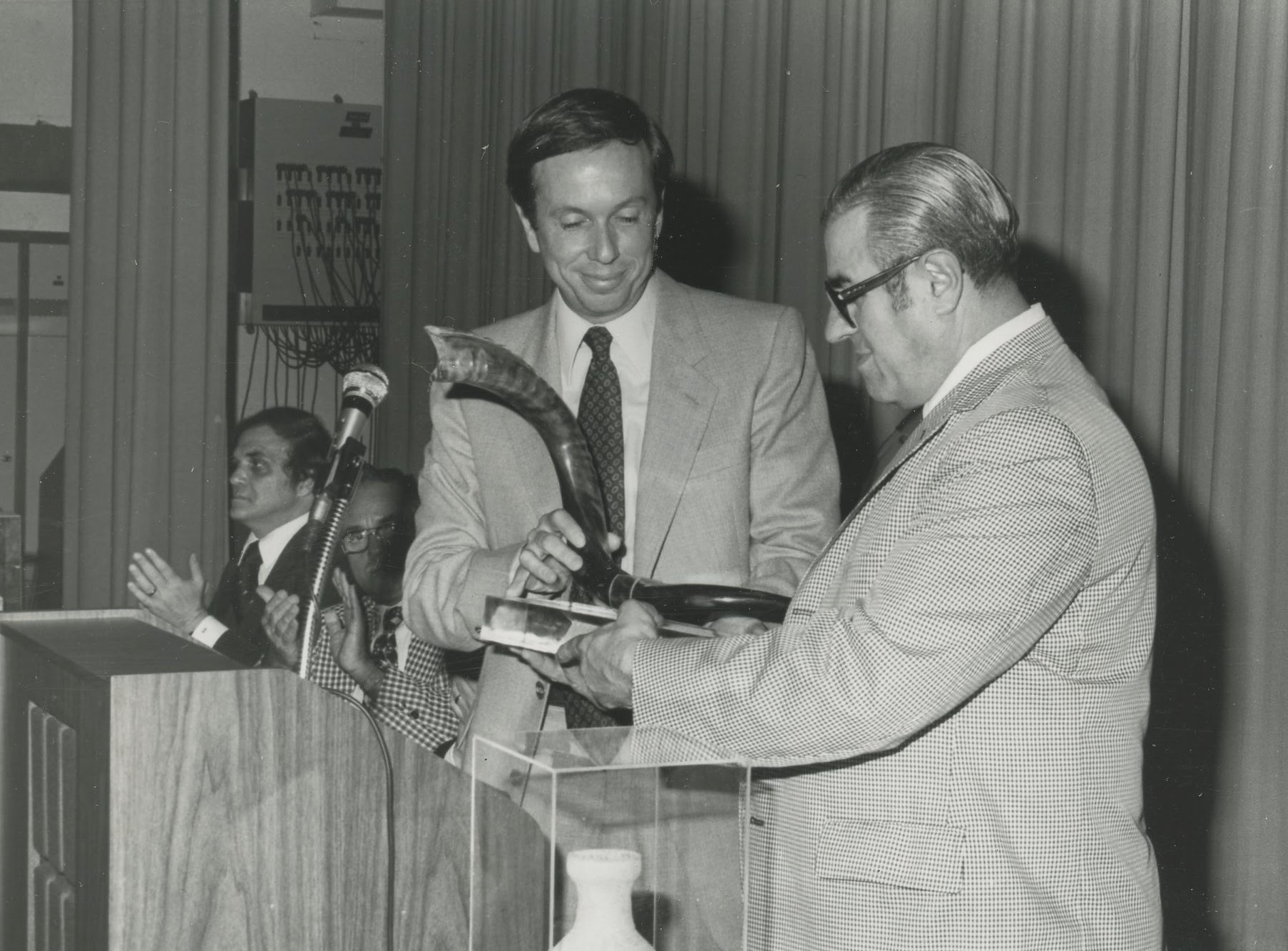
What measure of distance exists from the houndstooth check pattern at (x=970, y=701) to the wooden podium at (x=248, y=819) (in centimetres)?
30

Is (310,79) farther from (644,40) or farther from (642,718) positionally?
(642,718)

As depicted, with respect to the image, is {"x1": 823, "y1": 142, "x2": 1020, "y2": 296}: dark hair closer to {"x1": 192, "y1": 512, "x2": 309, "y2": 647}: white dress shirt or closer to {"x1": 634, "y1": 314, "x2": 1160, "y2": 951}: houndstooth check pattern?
{"x1": 634, "y1": 314, "x2": 1160, "y2": 951}: houndstooth check pattern

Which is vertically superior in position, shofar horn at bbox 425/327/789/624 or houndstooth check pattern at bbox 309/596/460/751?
shofar horn at bbox 425/327/789/624

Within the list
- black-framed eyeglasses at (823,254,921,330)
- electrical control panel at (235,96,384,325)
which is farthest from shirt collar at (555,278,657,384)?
electrical control panel at (235,96,384,325)

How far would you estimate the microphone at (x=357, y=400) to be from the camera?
148 cm

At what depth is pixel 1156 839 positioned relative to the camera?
2367 mm

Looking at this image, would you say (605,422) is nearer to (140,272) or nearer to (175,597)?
(175,597)

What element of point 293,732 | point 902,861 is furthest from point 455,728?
point 902,861

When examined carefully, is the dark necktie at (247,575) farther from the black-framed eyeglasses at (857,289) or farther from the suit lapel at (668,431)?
the black-framed eyeglasses at (857,289)

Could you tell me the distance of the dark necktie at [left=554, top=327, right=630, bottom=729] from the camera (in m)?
1.94

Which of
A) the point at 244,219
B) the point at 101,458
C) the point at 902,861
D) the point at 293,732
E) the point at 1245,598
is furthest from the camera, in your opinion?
the point at 244,219

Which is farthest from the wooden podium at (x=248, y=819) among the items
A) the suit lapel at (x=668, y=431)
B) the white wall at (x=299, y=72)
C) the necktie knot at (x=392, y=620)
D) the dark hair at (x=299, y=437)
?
the white wall at (x=299, y=72)

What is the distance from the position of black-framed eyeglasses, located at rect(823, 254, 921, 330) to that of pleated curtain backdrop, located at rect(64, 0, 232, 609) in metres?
3.12

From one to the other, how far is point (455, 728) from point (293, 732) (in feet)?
5.45
